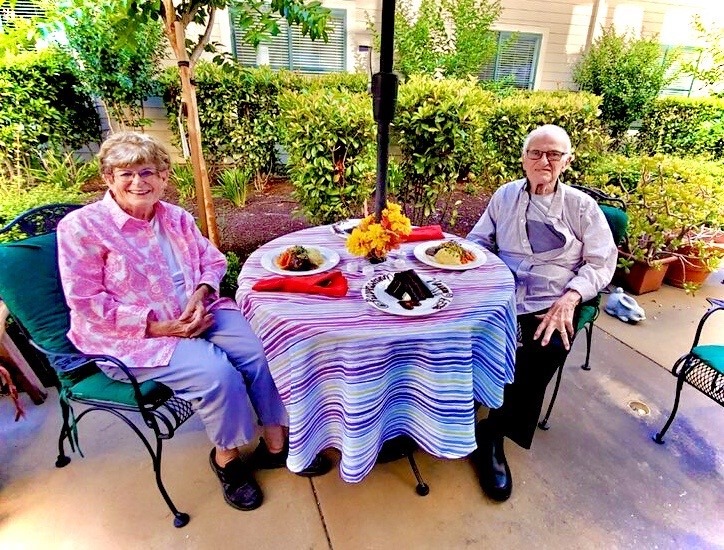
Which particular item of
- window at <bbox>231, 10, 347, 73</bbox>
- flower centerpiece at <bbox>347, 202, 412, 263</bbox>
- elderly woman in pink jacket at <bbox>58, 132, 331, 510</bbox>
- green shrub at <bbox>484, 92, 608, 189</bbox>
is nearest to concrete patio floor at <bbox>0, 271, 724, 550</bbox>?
elderly woman in pink jacket at <bbox>58, 132, 331, 510</bbox>

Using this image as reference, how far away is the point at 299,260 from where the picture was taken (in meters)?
1.57

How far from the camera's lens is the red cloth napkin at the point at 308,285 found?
4.51 ft

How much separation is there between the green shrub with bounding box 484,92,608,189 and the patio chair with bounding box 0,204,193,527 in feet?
10.1

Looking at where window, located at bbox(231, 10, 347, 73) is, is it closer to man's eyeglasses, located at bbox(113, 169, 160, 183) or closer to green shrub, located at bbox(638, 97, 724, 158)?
man's eyeglasses, located at bbox(113, 169, 160, 183)

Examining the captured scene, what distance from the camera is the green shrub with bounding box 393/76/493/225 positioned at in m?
2.75

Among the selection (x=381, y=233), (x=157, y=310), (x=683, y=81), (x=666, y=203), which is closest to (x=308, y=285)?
(x=381, y=233)

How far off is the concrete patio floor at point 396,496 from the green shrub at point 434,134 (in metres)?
1.87

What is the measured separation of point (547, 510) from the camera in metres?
1.62

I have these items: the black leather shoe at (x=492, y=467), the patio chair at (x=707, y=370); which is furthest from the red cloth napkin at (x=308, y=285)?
the patio chair at (x=707, y=370)

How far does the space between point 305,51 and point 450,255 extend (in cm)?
560

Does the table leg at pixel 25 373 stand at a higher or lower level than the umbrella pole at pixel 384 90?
lower

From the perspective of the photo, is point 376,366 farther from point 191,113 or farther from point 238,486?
point 191,113

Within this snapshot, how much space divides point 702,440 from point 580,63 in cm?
753

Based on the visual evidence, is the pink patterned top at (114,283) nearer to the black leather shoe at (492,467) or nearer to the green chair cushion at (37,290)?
the green chair cushion at (37,290)
